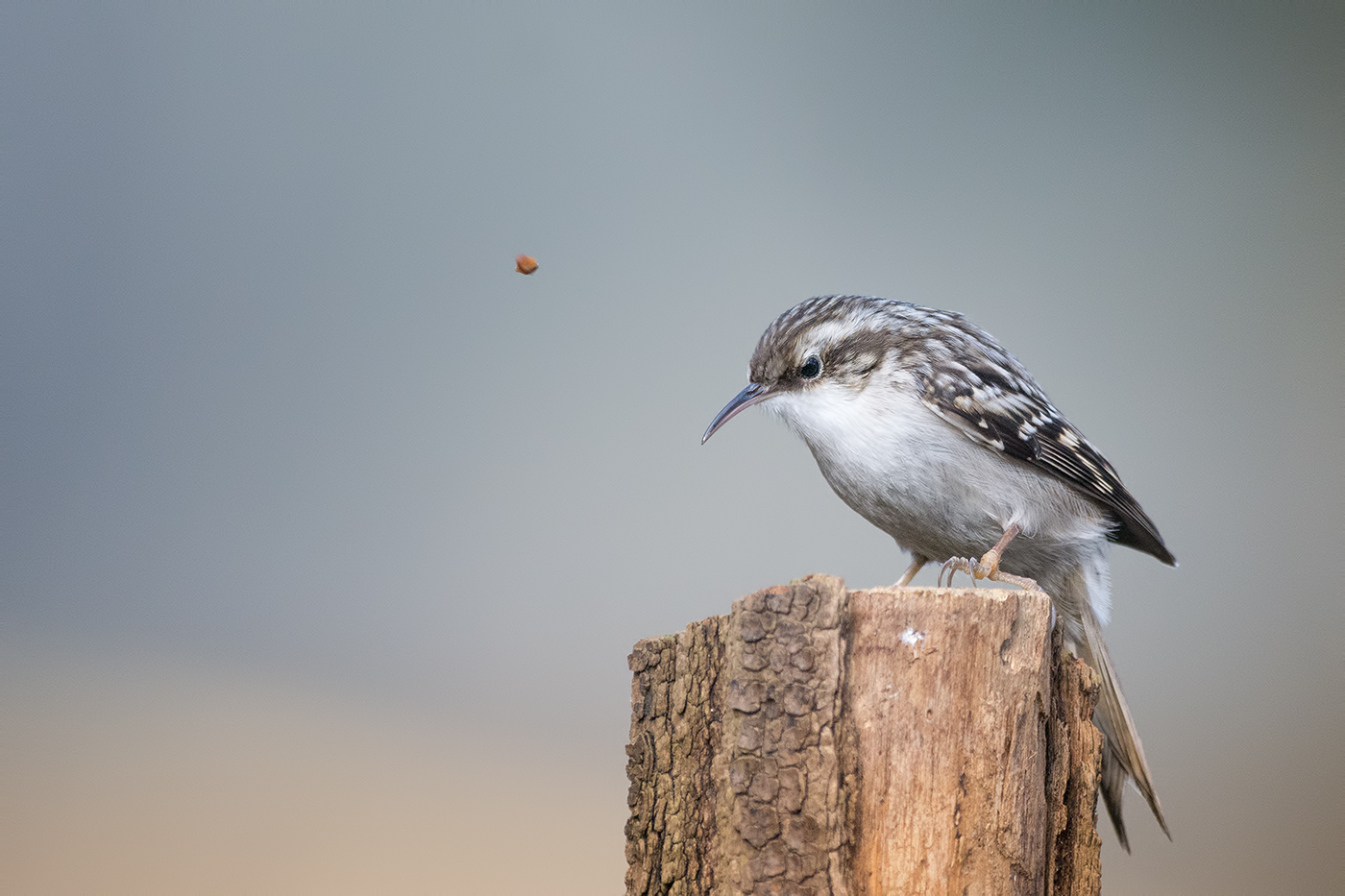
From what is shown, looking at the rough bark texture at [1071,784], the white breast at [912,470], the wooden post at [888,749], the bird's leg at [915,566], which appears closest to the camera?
the wooden post at [888,749]

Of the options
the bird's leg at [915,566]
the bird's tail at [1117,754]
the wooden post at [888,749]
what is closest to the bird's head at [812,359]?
the bird's leg at [915,566]

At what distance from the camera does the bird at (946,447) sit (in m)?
2.76

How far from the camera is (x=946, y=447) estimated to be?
2.76 meters

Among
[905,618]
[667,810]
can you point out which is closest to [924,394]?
[905,618]

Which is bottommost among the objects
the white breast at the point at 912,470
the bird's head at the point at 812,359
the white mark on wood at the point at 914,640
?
the white mark on wood at the point at 914,640

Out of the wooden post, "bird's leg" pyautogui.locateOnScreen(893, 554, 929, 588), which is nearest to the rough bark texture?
the wooden post

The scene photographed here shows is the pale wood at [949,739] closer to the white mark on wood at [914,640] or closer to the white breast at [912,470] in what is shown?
the white mark on wood at [914,640]

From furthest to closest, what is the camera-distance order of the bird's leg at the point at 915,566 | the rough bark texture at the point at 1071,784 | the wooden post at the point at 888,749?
the bird's leg at the point at 915,566 → the rough bark texture at the point at 1071,784 → the wooden post at the point at 888,749

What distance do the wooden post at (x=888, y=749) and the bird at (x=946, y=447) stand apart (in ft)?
2.03

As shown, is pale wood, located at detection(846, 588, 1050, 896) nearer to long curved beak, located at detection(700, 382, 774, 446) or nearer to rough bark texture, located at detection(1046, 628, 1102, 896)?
rough bark texture, located at detection(1046, 628, 1102, 896)

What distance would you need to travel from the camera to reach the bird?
276 centimetres

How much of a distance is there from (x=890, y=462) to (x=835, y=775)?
1004 mm

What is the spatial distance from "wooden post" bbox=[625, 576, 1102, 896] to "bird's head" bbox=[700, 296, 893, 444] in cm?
90

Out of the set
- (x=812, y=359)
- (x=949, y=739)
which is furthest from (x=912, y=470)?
(x=949, y=739)
